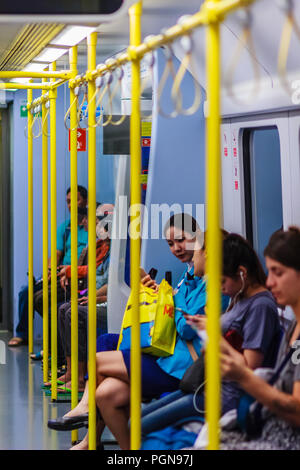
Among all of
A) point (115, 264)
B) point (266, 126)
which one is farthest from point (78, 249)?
point (266, 126)

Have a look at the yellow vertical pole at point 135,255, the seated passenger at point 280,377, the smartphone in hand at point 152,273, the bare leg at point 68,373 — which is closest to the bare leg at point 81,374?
the smartphone in hand at point 152,273

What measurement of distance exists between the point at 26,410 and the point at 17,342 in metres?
2.96

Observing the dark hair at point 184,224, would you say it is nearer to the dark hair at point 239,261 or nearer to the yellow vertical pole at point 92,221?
the yellow vertical pole at point 92,221

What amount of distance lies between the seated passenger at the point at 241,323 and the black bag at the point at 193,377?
33 millimetres

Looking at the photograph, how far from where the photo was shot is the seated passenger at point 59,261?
580 cm

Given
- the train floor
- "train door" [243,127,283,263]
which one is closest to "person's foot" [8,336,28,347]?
the train floor

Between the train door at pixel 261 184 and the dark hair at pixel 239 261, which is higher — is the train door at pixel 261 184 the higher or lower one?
the higher one

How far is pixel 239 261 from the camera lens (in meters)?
3.95

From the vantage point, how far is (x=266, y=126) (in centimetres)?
520

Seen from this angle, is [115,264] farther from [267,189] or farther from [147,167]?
[267,189]

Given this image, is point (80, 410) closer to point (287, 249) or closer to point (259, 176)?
point (259, 176)

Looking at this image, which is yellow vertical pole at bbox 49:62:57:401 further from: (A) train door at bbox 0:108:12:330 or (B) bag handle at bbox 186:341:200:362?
(A) train door at bbox 0:108:12:330

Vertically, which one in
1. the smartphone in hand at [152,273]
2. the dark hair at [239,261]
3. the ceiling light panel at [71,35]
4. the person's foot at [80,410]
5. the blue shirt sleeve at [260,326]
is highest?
the ceiling light panel at [71,35]

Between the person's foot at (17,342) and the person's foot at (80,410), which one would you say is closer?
the person's foot at (80,410)
